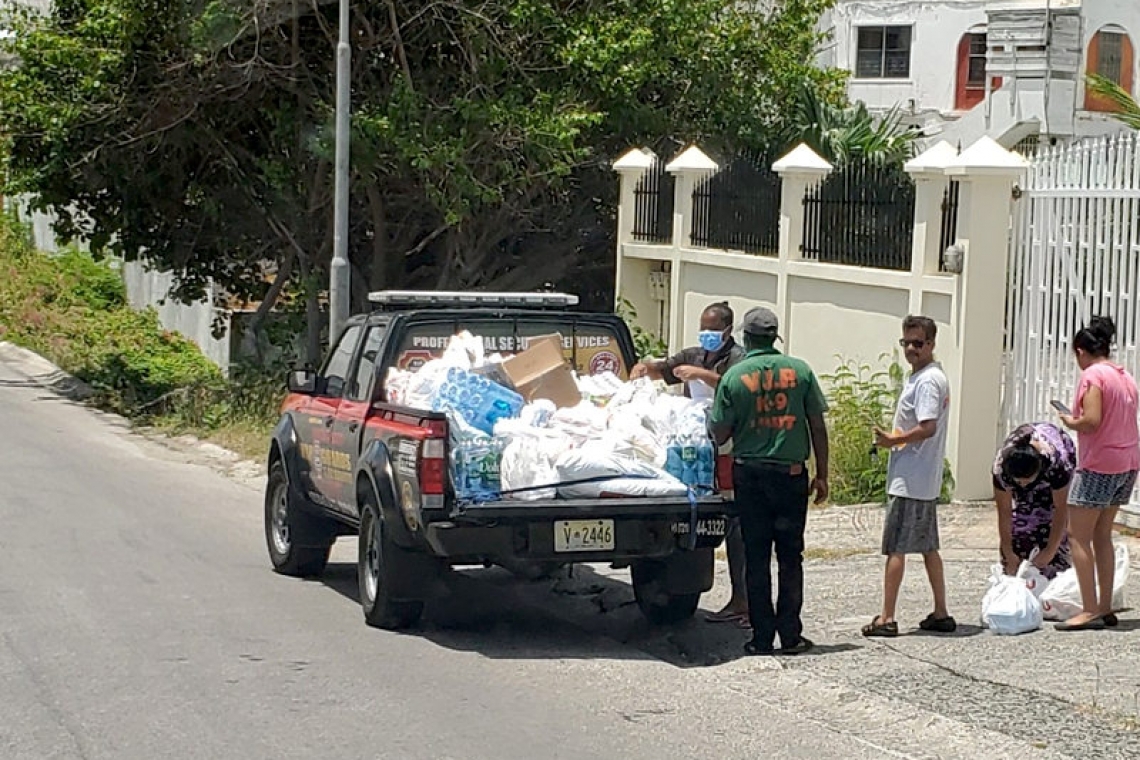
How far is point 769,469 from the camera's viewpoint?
9312 mm

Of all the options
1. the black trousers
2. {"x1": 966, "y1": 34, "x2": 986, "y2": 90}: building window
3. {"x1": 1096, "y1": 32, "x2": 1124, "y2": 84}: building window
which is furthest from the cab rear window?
{"x1": 966, "y1": 34, "x2": 986, "y2": 90}: building window

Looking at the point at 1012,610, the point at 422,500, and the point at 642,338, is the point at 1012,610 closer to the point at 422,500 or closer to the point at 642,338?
the point at 422,500

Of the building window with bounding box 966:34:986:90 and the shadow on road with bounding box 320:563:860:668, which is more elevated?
the building window with bounding box 966:34:986:90

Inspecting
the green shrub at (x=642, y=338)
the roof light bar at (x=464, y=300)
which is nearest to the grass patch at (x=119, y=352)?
the green shrub at (x=642, y=338)

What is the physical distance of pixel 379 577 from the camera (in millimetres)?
9930

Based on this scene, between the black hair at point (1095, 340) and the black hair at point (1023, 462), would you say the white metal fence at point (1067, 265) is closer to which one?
the black hair at point (1095, 340)

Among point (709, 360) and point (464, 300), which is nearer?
point (709, 360)

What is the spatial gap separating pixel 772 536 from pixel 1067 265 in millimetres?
4828

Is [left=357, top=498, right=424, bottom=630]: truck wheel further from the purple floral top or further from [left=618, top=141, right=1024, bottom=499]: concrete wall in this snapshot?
[left=618, top=141, right=1024, bottom=499]: concrete wall

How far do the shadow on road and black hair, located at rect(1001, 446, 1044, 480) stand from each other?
52.5 inches

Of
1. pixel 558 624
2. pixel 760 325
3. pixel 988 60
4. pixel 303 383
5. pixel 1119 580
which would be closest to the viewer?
pixel 760 325

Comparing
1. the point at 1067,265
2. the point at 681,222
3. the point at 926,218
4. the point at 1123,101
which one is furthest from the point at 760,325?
the point at 681,222

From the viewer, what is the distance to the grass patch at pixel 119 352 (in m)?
22.7

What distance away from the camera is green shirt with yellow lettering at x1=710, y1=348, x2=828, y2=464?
9.30 metres
